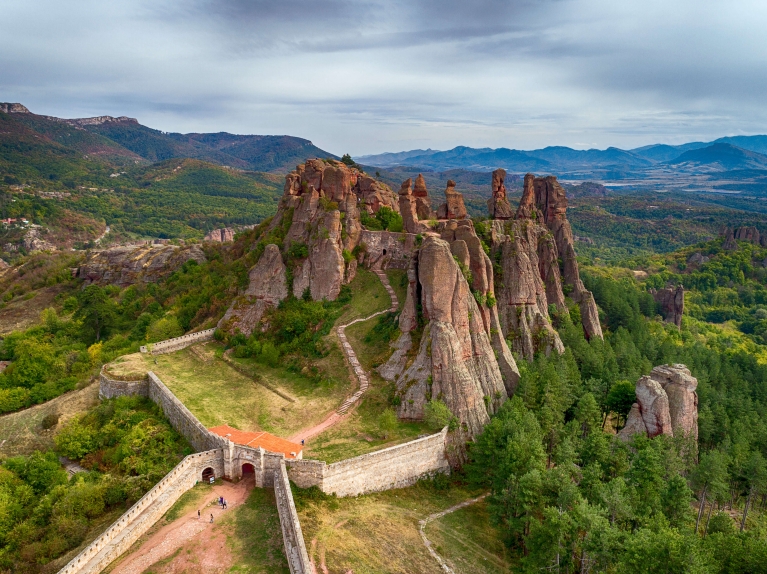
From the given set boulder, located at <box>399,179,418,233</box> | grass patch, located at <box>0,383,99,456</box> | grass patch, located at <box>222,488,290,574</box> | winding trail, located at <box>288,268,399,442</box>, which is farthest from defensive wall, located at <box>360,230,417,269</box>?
grass patch, located at <box>0,383,99,456</box>

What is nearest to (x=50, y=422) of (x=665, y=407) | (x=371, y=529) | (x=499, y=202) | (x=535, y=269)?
(x=371, y=529)

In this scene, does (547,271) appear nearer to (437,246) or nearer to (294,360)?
(437,246)

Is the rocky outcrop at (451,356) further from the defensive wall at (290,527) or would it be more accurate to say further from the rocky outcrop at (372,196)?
the rocky outcrop at (372,196)

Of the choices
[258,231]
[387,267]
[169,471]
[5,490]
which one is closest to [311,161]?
[258,231]

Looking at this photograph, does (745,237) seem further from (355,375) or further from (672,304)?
(355,375)

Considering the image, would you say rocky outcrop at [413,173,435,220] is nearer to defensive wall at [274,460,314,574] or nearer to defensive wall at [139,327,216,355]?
defensive wall at [139,327,216,355]

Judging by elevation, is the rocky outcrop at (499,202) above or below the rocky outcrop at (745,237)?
above

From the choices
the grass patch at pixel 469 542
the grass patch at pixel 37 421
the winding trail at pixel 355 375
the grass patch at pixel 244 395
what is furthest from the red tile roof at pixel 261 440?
the grass patch at pixel 37 421
